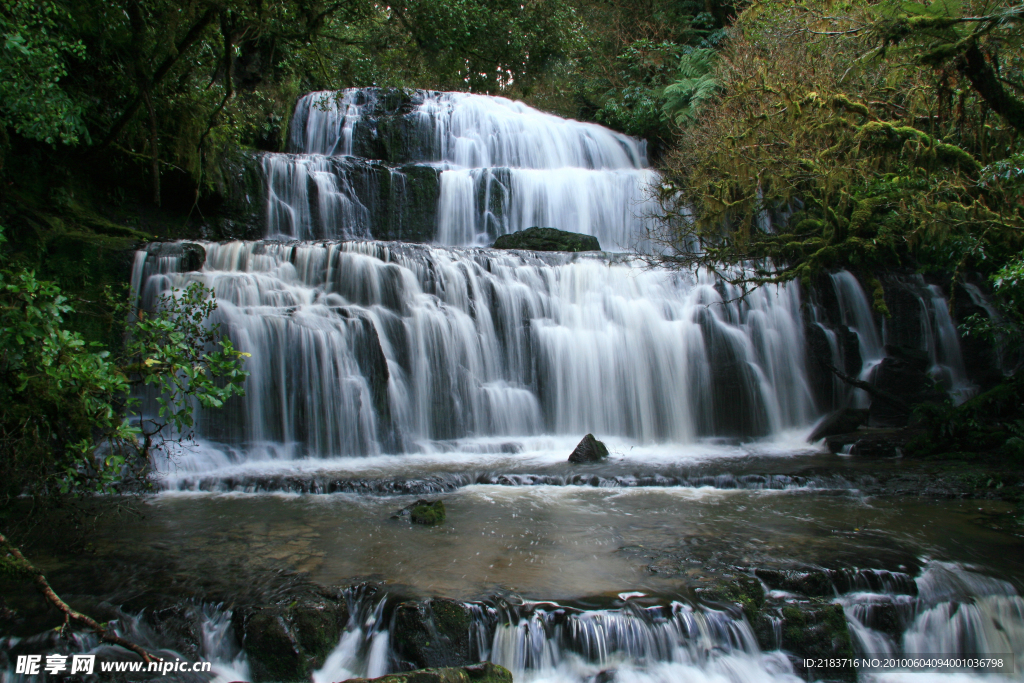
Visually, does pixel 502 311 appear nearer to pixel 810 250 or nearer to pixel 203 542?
pixel 810 250

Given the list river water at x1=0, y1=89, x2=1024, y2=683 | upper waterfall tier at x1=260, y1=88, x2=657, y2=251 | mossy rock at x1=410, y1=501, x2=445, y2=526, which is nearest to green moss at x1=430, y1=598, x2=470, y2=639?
river water at x1=0, y1=89, x2=1024, y2=683

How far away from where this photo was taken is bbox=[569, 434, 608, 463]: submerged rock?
1000cm

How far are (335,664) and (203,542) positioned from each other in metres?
2.17

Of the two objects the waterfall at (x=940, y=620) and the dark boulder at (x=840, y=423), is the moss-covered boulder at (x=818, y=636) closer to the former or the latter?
the waterfall at (x=940, y=620)

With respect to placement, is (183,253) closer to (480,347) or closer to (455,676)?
(480,347)

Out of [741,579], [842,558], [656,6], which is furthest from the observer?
[656,6]

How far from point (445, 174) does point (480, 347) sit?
7253 mm

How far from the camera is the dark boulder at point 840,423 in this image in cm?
1143

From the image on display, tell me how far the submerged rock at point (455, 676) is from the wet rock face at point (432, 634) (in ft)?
1.20

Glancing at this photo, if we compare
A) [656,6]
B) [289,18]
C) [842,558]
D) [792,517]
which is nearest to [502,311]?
[289,18]

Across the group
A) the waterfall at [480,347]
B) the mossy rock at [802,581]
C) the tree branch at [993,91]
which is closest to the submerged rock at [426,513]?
the mossy rock at [802,581]

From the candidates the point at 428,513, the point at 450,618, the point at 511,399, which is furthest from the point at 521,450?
the point at 450,618

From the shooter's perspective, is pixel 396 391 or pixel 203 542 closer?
pixel 203 542

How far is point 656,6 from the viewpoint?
2436 cm
